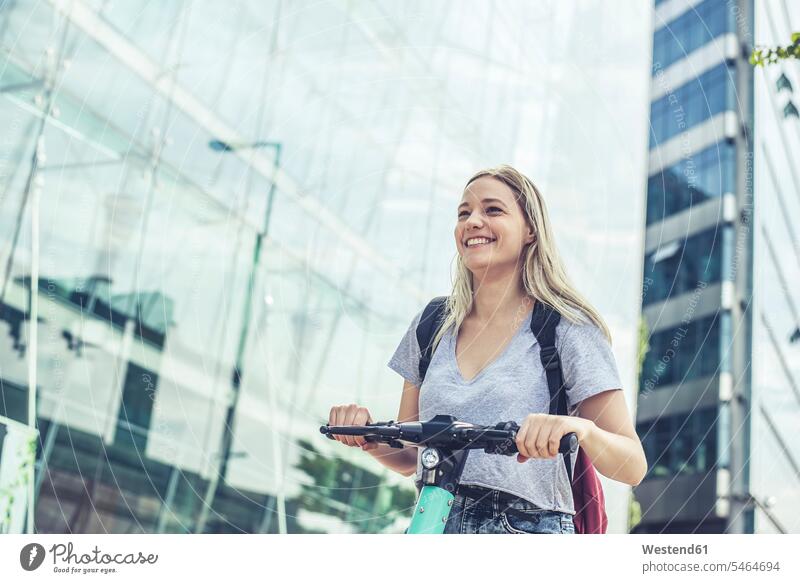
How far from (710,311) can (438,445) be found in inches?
638

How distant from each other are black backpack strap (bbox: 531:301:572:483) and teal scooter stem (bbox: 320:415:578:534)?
0.58ft

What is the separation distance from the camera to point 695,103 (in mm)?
19141

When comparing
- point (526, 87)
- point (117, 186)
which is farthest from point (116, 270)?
point (526, 87)

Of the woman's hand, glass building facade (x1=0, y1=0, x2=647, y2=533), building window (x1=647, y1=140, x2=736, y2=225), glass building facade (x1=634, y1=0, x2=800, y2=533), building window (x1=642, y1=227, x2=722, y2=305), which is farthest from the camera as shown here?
building window (x1=642, y1=227, x2=722, y2=305)

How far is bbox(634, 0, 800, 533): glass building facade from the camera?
37.9ft

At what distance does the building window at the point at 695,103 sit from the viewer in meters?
15.0

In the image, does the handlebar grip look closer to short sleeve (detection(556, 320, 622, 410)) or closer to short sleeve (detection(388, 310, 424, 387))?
short sleeve (detection(556, 320, 622, 410))

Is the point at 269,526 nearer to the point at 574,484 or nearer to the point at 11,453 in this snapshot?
the point at 11,453

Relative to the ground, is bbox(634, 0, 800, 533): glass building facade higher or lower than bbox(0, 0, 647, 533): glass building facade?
higher

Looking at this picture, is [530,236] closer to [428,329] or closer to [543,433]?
[428,329]

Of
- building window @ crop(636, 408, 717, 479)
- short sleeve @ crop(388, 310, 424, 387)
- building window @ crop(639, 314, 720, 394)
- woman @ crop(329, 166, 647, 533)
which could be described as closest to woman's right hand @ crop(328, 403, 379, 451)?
woman @ crop(329, 166, 647, 533)

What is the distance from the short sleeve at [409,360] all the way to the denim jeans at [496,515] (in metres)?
0.39
